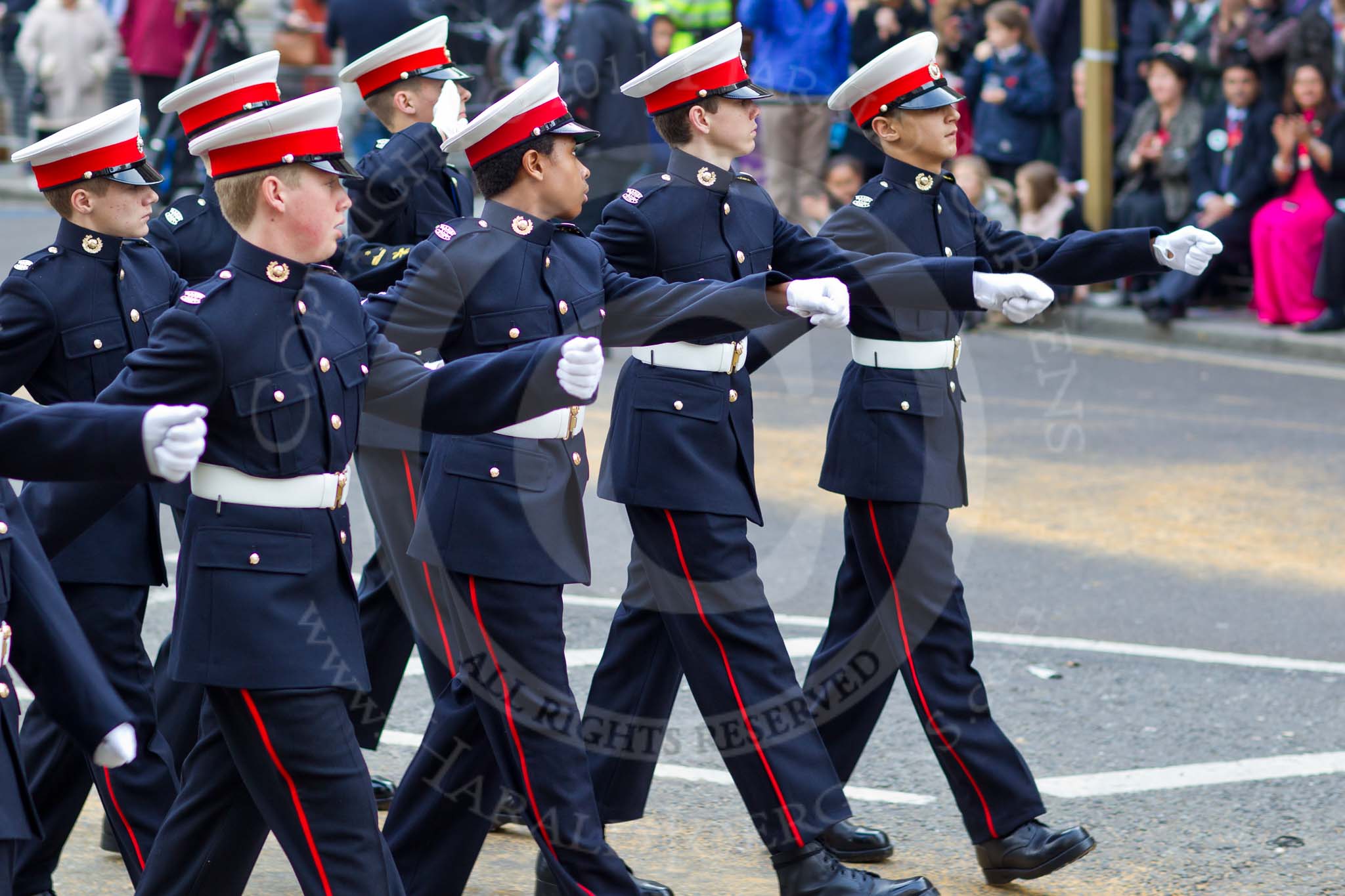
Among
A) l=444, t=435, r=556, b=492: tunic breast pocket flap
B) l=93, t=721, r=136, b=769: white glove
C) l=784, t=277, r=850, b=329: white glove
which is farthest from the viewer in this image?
l=444, t=435, r=556, b=492: tunic breast pocket flap

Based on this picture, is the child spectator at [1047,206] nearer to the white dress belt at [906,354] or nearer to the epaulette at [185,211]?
the white dress belt at [906,354]

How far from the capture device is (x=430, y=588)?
14.6 ft

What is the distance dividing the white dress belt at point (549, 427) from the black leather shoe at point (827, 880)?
105cm

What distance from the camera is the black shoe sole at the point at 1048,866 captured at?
14.8 ft

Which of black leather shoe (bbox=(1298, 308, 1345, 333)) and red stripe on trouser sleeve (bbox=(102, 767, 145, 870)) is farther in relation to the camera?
black leather shoe (bbox=(1298, 308, 1345, 333))

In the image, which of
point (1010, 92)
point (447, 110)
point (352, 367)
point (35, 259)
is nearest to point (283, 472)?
point (352, 367)

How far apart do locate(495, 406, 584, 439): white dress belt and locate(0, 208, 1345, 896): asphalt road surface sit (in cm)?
111

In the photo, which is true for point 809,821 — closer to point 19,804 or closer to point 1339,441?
point 19,804

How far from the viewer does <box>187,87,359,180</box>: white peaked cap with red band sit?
354 cm

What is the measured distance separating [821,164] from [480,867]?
9.71 meters

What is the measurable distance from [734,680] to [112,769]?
134cm

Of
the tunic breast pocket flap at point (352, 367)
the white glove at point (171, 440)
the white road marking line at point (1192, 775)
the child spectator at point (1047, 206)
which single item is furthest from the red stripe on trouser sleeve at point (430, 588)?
the child spectator at point (1047, 206)

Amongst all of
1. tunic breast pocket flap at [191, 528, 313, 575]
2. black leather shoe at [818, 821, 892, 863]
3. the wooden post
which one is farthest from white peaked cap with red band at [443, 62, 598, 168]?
the wooden post

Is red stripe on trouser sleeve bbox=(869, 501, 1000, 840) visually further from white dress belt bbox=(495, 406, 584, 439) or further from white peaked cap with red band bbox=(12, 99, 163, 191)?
white peaked cap with red band bbox=(12, 99, 163, 191)
